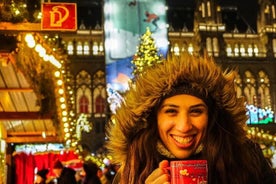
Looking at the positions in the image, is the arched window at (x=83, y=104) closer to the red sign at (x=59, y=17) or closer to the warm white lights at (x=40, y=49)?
the warm white lights at (x=40, y=49)

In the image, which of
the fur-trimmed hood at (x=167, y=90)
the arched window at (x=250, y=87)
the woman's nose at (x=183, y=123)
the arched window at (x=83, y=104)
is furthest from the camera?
the arched window at (x=250, y=87)

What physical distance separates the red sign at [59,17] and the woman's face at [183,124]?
335 cm

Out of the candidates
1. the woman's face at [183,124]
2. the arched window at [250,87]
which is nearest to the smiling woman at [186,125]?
the woman's face at [183,124]

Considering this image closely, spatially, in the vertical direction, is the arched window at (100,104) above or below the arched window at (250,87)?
below

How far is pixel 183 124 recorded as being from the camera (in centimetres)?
170

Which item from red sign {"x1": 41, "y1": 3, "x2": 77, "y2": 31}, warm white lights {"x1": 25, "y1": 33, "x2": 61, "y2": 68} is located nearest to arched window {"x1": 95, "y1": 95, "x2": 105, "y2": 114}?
warm white lights {"x1": 25, "y1": 33, "x2": 61, "y2": 68}

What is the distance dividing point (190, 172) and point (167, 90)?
0.38 meters

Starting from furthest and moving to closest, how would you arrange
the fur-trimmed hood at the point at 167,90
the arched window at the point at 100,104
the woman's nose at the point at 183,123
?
the arched window at the point at 100,104
the fur-trimmed hood at the point at 167,90
the woman's nose at the point at 183,123

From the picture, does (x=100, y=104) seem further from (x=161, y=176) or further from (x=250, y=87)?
(x=161, y=176)

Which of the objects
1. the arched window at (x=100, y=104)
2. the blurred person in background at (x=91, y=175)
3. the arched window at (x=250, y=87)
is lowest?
the blurred person in background at (x=91, y=175)

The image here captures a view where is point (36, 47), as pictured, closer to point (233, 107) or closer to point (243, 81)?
point (233, 107)

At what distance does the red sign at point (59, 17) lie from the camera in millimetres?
4984

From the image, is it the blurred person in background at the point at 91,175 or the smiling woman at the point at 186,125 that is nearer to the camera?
the smiling woman at the point at 186,125

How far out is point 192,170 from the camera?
1.50 metres
